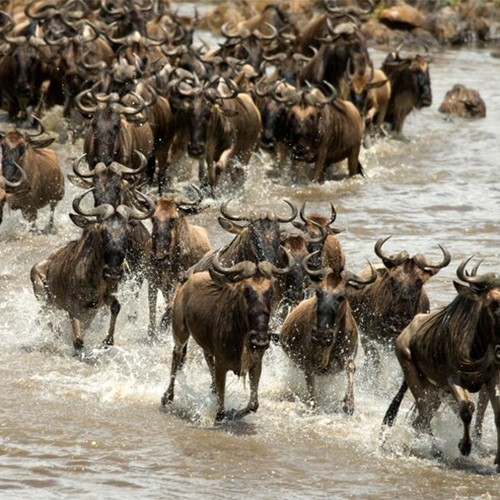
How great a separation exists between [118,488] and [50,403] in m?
1.84

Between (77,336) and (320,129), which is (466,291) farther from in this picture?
(320,129)

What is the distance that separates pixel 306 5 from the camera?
35.9 meters

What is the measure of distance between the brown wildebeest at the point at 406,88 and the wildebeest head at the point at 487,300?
14.2 m

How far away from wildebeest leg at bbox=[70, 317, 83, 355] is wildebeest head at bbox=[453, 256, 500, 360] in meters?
3.91

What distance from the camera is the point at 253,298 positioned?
969 cm

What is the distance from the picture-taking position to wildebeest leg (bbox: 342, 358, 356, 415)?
10.4 m

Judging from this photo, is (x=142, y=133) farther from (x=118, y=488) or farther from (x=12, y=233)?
(x=118, y=488)

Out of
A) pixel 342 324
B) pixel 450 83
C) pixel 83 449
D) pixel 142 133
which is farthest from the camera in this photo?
pixel 450 83

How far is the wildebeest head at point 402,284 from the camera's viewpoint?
10.8 metres

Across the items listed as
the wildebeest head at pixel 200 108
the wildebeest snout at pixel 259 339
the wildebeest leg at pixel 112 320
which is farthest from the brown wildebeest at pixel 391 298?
the wildebeest head at pixel 200 108

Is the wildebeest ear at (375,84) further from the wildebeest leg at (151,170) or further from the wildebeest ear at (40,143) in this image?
the wildebeest ear at (40,143)

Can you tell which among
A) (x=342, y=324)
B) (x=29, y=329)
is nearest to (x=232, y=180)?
(x=29, y=329)

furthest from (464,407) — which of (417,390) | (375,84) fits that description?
(375,84)

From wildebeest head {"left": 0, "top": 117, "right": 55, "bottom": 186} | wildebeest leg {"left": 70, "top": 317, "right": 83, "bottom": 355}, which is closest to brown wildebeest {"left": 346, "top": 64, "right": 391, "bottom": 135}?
wildebeest head {"left": 0, "top": 117, "right": 55, "bottom": 186}
